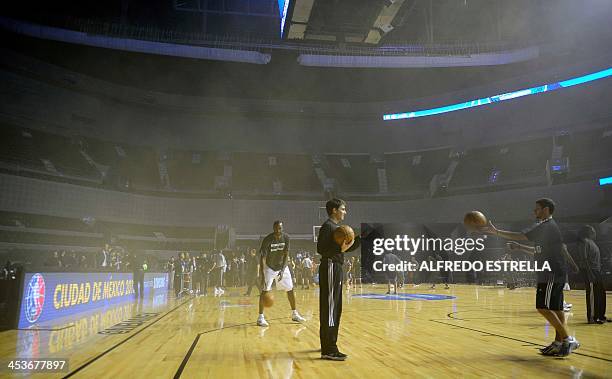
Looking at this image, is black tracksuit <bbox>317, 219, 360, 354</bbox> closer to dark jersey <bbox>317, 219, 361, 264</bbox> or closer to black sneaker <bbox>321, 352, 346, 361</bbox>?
dark jersey <bbox>317, 219, 361, 264</bbox>

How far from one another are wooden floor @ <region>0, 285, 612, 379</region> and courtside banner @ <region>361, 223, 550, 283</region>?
45.9 feet

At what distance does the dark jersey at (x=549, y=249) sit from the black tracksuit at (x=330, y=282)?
88.0 inches

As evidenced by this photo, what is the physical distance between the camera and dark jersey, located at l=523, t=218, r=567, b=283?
486cm

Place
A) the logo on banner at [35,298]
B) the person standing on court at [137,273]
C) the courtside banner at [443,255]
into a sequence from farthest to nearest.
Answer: the courtside banner at [443,255] → the person standing on court at [137,273] → the logo on banner at [35,298]

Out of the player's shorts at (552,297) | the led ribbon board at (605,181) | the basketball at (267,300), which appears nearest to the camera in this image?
the player's shorts at (552,297)

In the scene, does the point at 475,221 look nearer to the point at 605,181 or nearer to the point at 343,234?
the point at 343,234

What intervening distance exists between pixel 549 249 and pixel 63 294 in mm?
8813

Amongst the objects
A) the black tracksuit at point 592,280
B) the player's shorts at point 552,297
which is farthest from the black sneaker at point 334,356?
the black tracksuit at point 592,280

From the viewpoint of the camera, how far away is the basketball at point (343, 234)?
4.62 metres

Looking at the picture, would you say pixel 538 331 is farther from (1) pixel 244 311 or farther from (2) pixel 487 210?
(2) pixel 487 210

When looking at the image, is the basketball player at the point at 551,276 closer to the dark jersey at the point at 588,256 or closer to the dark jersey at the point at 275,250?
the dark jersey at the point at 588,256

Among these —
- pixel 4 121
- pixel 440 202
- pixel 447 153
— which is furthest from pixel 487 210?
pixel 4 121

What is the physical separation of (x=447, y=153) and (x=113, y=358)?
28.0m

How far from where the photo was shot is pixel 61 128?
2491 cm
